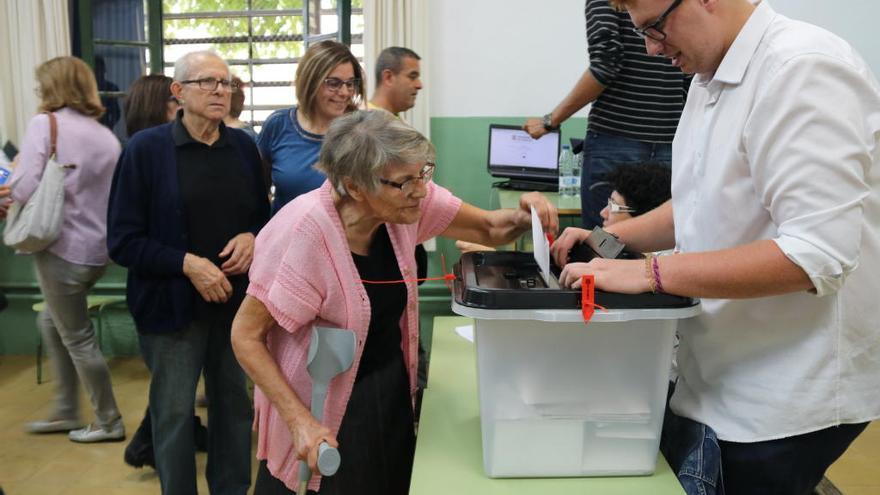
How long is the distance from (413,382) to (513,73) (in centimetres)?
303

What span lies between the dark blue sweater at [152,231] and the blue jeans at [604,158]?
1451 mm

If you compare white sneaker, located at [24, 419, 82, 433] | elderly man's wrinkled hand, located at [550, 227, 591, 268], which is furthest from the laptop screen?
elderly man's wrinkled hand, located at [550, 227, 591, 268]

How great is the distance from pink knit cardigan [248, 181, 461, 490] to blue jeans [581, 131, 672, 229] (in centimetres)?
125

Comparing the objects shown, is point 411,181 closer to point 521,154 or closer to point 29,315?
point 521,154

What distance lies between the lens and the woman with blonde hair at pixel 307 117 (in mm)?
2689

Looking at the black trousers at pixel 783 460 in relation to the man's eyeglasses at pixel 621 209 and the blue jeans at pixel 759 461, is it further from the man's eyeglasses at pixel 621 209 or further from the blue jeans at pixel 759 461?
the man's eyeglasses at pixel 621 209

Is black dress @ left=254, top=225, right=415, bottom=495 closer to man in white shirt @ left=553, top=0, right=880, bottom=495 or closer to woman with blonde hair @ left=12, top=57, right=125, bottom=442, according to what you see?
man in white shirt @ left=553, top=0, right=880, bottom=495

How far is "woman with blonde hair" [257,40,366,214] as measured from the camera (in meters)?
2.69

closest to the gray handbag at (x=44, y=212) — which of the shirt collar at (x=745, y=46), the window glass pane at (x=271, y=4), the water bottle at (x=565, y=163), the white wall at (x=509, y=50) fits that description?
the white wall at (x=509, y=50)

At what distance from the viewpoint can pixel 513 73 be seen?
4.50 m

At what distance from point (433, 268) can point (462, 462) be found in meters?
3.31

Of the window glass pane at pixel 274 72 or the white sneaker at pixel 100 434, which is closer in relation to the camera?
the white sneaker at pixel 100 434

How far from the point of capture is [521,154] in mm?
4457

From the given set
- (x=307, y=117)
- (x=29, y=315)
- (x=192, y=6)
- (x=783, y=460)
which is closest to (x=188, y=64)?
(x=307, y=117)
